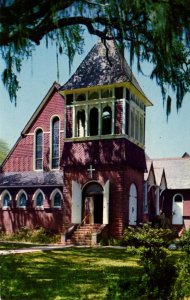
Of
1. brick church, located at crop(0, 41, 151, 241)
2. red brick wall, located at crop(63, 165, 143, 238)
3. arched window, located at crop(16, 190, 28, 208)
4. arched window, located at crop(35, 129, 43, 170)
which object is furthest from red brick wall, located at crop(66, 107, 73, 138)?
arched window, located at crop(16, 190, 28, 208)

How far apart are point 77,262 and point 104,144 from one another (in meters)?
10.8

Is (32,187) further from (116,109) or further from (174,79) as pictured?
(174,79)

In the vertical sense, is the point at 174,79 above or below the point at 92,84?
below

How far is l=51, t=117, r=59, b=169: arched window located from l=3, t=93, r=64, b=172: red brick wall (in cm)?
29

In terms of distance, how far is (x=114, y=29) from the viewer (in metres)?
10.5

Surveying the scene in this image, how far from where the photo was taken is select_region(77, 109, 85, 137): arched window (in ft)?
87.0

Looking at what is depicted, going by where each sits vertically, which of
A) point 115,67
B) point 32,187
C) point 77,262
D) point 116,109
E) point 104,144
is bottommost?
point 77,262

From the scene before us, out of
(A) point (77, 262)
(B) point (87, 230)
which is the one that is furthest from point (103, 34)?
(B) point (87, 230)

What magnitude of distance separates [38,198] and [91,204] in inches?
222

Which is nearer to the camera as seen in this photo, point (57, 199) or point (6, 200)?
point (57, 199)

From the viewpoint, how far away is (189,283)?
334 inches

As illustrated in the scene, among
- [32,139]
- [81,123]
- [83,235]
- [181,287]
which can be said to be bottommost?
[83,235]

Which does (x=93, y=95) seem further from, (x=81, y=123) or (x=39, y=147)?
(x=39, y=147)

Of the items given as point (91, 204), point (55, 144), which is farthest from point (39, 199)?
point (91, 204)
